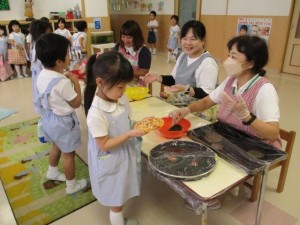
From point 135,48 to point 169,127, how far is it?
4.10 ft

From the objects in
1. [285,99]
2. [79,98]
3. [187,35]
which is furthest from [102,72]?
[285,99]

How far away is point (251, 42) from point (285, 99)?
311 cm

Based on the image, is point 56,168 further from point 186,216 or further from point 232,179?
point 232,179

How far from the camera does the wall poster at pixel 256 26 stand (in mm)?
5422

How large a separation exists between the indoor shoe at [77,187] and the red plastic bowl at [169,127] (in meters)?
0.98

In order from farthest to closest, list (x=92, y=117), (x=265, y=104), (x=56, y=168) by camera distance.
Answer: (x=56, y=168), (x=265, y=104), (x=92, y=117)

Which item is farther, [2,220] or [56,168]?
[56,168]

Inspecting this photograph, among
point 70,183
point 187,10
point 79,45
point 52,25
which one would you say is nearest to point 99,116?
point 70,183

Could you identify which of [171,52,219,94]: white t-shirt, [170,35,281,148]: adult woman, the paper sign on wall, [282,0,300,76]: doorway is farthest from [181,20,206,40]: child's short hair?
the paper sign on wall

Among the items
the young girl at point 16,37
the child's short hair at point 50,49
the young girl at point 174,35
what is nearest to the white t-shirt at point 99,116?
the child's short hair at point 50,49

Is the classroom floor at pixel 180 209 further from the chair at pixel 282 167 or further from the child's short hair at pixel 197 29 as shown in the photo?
the child's short hair at pixel 197 29

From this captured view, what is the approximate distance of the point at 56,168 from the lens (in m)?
2.12

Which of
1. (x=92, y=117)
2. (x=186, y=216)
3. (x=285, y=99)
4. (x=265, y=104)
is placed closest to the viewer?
(x=92, y=117)

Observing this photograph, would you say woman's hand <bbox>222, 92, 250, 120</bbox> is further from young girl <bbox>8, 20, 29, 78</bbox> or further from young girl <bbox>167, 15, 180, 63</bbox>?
young girl <bbox>167, 15, 180, 63</bbox>
